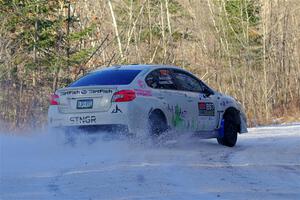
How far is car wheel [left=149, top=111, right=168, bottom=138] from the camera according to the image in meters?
12.6

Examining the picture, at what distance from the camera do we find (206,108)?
14203 millimetres

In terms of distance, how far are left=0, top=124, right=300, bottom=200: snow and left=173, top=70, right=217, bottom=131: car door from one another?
37cm

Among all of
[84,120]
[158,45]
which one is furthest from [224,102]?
[158,45]

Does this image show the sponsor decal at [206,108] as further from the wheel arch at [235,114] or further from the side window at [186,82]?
the wheel arch at [235,114]

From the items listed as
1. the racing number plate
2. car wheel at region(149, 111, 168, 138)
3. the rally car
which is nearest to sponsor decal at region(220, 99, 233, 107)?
the rally car

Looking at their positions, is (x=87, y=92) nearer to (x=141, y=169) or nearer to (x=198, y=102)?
(x=198, y=102)

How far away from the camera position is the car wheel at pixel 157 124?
1264cm

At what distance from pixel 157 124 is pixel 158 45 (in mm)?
22353

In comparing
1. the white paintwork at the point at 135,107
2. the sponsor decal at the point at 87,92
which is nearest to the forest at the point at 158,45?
the white paintwork at the point at 135,107

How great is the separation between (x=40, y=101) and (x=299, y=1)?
20822mm

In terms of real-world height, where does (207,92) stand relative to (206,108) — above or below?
above

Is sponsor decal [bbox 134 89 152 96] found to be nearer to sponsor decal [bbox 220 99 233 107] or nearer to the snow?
the snow

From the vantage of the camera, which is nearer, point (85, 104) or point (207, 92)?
point (85, 104)

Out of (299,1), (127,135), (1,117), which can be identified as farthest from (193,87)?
(299,1)
